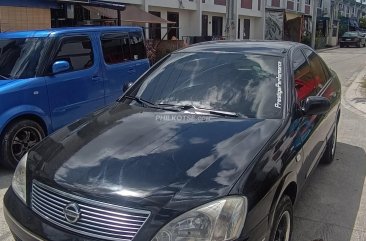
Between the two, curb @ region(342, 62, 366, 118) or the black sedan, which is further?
curb @ region(342, 62, 366, 118)

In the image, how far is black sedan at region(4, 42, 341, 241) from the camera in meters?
2.31

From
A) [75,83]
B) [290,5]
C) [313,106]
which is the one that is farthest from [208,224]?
[290,5]

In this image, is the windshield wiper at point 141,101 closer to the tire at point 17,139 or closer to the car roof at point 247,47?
the car roof at point 247,47

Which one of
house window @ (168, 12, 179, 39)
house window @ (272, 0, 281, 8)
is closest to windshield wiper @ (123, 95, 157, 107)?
house window @ (168, 12, 179, 39)

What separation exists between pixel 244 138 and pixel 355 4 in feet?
274

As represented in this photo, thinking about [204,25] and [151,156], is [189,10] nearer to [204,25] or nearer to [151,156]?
[204,25]

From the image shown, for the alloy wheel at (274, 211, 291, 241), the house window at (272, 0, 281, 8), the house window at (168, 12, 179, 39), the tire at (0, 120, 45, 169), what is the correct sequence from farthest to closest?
the house window at (272, 0, 281, 8), the house window at (168, 12, 179, 39), the tire at (0, 120, 45, 169), the alloy wheel at (274, 211, 291, 241)

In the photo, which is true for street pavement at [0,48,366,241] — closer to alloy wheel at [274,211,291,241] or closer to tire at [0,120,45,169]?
tire at [0,120,45,169]

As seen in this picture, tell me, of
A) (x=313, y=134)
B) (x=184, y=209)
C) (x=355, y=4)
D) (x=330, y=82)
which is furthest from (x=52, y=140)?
(x=355, y=4)

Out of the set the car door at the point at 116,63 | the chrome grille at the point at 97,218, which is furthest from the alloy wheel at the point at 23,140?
the chrome grille at the point at 97,218

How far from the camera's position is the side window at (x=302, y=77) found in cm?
388

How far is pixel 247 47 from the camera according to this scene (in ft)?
13.8

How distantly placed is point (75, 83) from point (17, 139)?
112 cm

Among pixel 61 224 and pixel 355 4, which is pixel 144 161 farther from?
pixel 355 4
